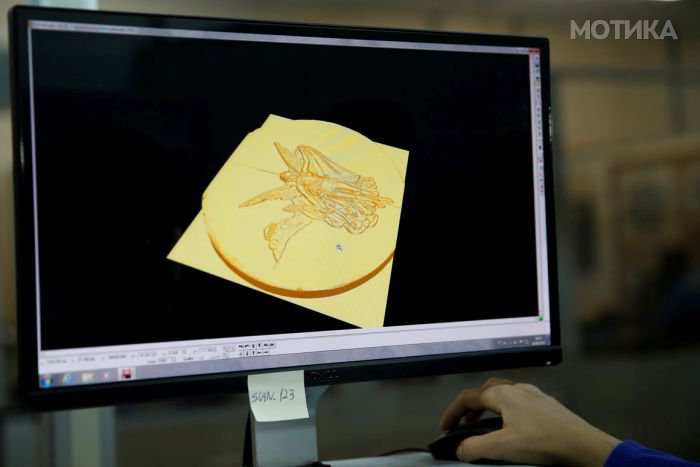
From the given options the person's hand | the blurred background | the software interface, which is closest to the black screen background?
the software interface

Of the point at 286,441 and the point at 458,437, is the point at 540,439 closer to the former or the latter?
the point at 458,437

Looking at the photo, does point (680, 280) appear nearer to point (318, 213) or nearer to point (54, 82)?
point (318, 213)

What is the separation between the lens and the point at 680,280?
2945mm

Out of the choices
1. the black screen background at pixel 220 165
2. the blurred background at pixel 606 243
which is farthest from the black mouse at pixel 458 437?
the blurred background at pixel 606 243

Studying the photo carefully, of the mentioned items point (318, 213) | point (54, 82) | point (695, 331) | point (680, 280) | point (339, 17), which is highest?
point (339, 17)

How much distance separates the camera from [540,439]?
715 mm

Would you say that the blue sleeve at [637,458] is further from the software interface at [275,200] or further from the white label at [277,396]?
the white label at [277,396]

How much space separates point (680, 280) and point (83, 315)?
2.81 meters

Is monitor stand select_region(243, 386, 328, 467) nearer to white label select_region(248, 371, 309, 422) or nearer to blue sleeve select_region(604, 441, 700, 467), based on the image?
white label select_region(248, 371, 309, 422)

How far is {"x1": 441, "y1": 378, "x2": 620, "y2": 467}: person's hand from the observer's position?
698 mm

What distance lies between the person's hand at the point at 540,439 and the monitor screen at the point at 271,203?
6cm

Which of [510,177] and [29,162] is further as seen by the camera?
[510,177]

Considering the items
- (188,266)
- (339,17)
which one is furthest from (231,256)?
(339,17)

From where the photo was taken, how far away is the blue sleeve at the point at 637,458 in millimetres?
655
